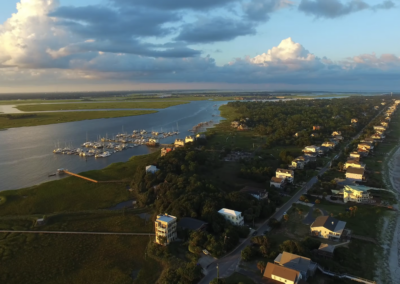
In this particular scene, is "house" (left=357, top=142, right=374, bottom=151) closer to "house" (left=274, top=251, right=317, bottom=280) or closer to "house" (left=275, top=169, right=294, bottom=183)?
"house" (left=275, top=169, right=294, bottom=183)

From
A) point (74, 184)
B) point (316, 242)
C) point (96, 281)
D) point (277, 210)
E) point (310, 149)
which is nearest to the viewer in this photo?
point (96, 281)

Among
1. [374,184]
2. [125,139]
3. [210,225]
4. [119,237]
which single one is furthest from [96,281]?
[125,139]

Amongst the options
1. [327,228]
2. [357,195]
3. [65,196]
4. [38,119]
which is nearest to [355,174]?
[357,195]

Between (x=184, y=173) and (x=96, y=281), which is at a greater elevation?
(x=184, y=173)

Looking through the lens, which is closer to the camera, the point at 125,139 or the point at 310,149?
the point at 310,149

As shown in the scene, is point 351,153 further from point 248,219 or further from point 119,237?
point 119,237

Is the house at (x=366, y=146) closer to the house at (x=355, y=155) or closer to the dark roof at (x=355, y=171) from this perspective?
the house at (x=355, y=155)

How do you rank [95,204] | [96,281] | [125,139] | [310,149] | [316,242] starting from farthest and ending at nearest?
Answer: 1. [125,139]
2. [310,149]
3. [95,204]
4. [316,242]
5. [96,281]
